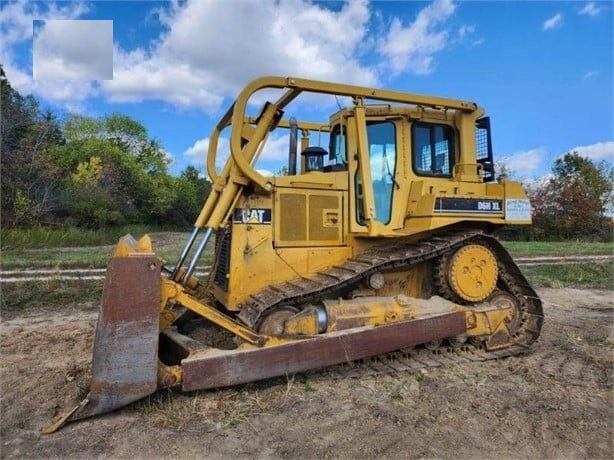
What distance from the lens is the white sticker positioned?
19.5 feet

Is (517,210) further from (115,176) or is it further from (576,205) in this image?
(576,205)

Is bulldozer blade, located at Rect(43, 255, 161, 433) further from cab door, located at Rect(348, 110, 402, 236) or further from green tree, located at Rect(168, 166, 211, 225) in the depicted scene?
green tree, located at Rect(168, 166, 211, 225)

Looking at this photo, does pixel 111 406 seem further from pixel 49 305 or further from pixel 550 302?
pixel 550 302

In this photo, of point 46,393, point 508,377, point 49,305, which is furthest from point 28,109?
point 508,377

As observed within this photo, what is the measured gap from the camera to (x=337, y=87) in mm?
5113

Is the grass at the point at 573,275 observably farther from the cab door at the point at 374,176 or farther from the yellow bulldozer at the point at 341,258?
the cab door at the point at 374,176

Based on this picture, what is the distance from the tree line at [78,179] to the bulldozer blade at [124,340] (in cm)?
1907

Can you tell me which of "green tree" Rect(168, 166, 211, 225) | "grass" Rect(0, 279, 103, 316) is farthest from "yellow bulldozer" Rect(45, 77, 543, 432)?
"green tree" Rect(168, 166, 211, 225)

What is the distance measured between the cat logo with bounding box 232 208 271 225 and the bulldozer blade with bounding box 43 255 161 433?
4.17 ft

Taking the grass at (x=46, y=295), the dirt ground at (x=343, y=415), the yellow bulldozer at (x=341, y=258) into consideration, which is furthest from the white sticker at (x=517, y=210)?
the grass at (x=46, y=295)

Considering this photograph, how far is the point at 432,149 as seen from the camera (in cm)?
597

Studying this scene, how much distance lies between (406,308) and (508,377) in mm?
1280

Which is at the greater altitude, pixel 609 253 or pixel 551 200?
pixel 551 200

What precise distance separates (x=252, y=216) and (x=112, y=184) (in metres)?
24.8
